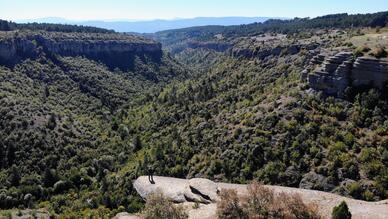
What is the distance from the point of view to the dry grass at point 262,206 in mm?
34031

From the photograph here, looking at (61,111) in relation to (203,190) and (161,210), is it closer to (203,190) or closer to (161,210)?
(203,190)

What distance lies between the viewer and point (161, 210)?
3772cm

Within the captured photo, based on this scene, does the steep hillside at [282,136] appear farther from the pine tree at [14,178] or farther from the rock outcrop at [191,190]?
the pine tree at [14,178]

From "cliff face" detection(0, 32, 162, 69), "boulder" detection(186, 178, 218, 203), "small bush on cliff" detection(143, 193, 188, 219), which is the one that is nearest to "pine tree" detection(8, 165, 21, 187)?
"boulder" detection(186, 178, 218, 203)

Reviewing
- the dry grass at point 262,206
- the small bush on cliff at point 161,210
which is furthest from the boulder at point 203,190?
the dry grass at point 262,206

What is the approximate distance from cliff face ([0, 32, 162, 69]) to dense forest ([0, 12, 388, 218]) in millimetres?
5708

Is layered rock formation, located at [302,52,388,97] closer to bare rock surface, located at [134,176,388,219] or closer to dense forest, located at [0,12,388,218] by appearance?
dense forest, located at [0,12,388,218]

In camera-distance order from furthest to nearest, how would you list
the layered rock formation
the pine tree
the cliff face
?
the cliff face
the pine tree
the layered rock formation

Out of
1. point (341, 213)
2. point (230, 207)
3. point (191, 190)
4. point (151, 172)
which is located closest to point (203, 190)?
point (191, 190)

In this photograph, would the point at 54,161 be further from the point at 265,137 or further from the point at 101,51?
the point at 101,51

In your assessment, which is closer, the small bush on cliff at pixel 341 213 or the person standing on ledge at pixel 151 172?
the small bush on cliff at pixel 341 213

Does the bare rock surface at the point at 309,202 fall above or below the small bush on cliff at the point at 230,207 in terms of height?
below

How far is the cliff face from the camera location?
131 meters

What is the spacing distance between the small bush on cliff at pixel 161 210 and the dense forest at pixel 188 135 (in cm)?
1891
